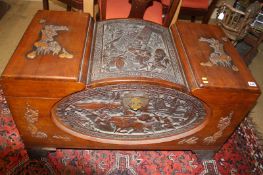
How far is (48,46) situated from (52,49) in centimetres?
3

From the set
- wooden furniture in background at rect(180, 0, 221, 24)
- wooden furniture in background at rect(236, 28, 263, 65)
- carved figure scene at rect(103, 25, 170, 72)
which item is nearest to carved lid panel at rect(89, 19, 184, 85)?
carved figure scene at rect(103, 25, 170, 72)

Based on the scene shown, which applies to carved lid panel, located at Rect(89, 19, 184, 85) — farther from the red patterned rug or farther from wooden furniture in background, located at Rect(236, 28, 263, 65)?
wooden furniture in background, located at Rect(236, 28, 263, 65)

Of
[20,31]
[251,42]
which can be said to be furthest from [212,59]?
[20,31]

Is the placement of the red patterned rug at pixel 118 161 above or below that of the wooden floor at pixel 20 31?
below

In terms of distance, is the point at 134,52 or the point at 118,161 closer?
the point at 134,52

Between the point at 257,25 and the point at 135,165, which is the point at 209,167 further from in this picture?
the point at 257,25

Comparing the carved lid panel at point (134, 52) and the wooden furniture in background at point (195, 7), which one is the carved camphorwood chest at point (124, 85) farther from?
the wooden furniture in background at point (195, 7)

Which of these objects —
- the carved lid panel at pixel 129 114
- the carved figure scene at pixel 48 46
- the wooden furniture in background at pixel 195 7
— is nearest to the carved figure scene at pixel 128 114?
the carved lid panel at pixel 129 114

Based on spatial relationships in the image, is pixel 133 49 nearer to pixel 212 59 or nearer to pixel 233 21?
pixel 212 59

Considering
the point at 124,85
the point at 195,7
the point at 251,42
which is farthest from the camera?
the point at 251,42

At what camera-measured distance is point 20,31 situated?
254 cm

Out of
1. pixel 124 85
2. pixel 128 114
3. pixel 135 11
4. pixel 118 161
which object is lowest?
pixel 118 161

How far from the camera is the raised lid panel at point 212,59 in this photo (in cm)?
124

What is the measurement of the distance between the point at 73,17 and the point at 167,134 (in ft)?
2.90
